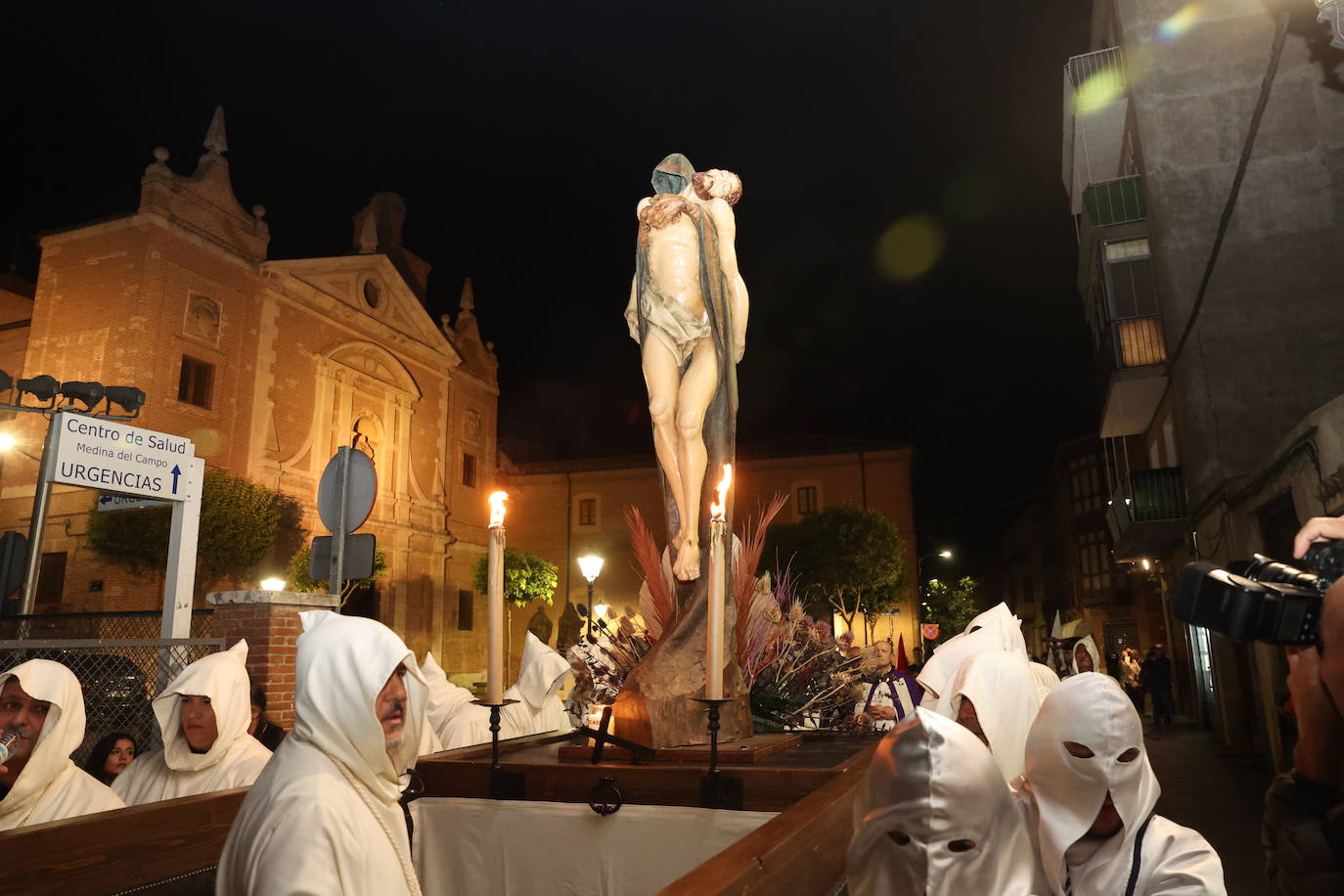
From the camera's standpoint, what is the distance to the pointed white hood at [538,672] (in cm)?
679

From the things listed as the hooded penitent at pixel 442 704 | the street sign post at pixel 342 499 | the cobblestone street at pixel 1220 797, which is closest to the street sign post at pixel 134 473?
the street sign post at pixel 342 499

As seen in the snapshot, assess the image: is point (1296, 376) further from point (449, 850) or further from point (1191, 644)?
point (449, 850)

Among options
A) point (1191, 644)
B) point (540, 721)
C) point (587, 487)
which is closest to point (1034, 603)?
point (587, 487)

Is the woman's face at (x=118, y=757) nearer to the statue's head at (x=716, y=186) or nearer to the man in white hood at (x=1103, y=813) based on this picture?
the statue's head at (x=716, y=186)

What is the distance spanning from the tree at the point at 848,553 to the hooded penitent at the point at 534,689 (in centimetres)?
2995

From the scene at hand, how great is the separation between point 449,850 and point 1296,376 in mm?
16342

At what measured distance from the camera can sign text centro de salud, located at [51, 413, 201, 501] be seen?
22.3 ft

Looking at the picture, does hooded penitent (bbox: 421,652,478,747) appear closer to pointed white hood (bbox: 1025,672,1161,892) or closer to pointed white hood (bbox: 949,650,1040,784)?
pointed white hood (bbox: 949,650,1040,784)

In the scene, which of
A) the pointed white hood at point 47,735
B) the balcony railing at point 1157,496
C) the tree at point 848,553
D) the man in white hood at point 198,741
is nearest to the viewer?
the pointed white hood at point 47,735

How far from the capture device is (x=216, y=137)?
88.6 feet

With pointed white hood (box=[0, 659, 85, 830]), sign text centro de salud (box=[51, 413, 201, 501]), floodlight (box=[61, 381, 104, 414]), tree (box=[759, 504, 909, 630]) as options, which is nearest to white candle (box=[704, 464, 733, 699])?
pointed white hood (box=[0, 659, 85, 830])

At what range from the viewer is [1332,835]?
1.88 meters

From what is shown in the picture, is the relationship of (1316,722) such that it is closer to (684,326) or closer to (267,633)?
(684,326)

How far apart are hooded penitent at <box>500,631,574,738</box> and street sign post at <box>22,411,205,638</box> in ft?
8.30
